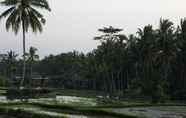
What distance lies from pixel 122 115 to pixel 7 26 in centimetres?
2172

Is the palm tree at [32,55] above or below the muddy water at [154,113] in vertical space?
above

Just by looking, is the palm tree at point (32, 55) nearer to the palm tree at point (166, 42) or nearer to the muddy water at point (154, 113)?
the palm tree at point (166, 42)

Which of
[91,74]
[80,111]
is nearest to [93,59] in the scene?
[91,74]

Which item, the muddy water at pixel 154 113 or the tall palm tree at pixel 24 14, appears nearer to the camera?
the muddy water at pixel 154 113

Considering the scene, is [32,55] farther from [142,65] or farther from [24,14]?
[24,14]

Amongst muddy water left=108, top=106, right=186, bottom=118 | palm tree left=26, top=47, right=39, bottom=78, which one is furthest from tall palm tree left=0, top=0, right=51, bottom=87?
palm tree left=26, top=47, right=39, bottom=78

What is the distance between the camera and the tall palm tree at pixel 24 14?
127 ft

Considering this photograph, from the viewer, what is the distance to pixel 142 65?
67500 mm

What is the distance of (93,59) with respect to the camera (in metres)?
83.2

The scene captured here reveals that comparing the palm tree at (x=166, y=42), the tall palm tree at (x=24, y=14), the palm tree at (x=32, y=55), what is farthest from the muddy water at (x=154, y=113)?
the palm tree at (x=32, y=55)

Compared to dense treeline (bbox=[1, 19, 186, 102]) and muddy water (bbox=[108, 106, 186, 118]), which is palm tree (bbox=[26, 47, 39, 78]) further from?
muddy water (bbox=[108, 106, 186, 118])

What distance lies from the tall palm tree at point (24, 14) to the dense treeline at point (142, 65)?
2029 centimetres

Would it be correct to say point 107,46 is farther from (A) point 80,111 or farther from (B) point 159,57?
(A) point 80,111

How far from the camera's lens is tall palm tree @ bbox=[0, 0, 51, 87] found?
38719 mm
